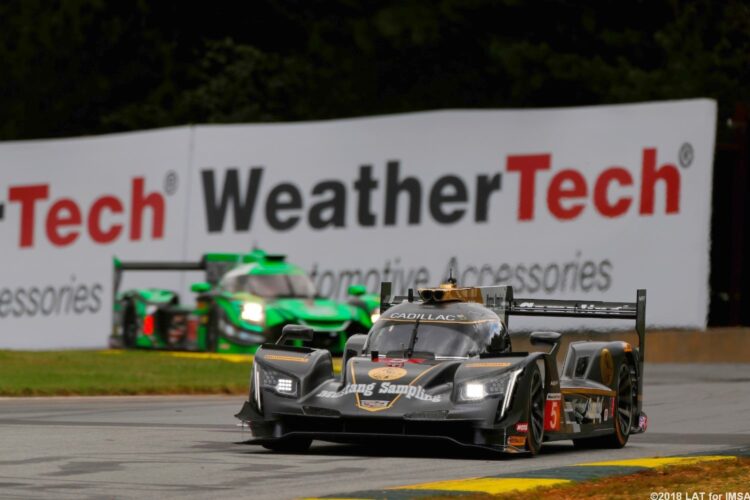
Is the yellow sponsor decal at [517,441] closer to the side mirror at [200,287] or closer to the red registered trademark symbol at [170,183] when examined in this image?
the side mirror at [200,287]

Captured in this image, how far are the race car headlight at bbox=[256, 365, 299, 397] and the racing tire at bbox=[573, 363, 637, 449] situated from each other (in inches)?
106

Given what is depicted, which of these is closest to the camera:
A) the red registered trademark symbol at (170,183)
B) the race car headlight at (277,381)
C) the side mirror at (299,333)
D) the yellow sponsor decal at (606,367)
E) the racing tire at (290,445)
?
the race car headlight at (277,381)

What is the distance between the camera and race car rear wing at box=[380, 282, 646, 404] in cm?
1569

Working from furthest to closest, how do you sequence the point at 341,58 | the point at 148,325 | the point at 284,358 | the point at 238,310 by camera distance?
the point at 341,58 → the point at 148,325 → the point at 238,310 → the point at 284,358

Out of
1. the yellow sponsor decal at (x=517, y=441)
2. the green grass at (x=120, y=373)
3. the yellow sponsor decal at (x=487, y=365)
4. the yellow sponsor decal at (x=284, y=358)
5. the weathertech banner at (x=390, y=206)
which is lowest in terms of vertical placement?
the green grass at (x=120, y=373)

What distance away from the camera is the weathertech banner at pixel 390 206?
29.4m

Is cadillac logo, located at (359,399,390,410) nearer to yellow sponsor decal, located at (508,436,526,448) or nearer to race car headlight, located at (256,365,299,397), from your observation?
race car headlight, located at (256,365,299,397)

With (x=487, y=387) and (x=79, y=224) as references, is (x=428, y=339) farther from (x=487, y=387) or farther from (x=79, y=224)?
(x=79, y=224)

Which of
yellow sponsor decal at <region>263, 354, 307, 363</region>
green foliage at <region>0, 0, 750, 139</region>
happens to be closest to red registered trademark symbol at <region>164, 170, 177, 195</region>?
green foliage at <region>0, 0, 750, 139</region>

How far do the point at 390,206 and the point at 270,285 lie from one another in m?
3.11

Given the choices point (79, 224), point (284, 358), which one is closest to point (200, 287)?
point (79, 224)

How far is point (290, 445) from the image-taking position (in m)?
14.3

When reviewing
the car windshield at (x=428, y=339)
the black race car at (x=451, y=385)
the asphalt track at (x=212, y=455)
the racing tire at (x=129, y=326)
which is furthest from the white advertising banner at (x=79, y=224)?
the car windshield at (x=428, y=339)

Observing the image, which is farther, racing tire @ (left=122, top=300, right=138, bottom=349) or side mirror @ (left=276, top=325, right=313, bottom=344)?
racing tire @ (left=122, top=300, right=138, bottom=349)
